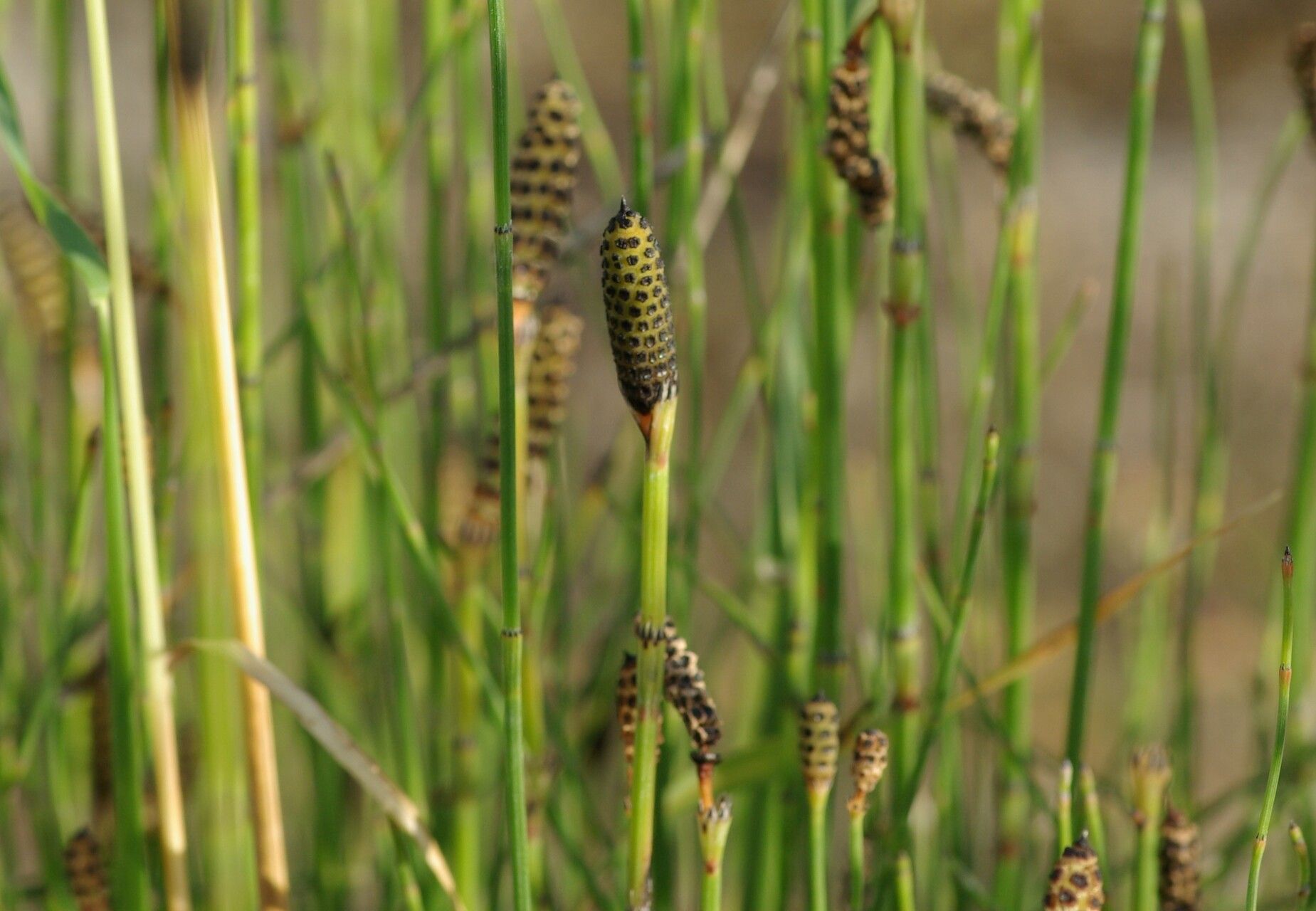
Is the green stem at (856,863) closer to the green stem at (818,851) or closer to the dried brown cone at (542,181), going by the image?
the green stem at (818,851)

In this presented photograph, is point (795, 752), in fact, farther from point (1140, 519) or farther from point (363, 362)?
point (1140, 519)

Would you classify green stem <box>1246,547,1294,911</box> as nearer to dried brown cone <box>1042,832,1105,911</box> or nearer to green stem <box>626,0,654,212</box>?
dried brown cone <box>1042,832,1105,911</box>

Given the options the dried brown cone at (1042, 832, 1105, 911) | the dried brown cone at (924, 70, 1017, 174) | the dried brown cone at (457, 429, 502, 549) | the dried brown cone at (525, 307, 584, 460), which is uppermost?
the dried brown cone at (924, 70, 1017, 174)

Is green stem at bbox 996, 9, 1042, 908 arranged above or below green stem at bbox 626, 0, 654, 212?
below

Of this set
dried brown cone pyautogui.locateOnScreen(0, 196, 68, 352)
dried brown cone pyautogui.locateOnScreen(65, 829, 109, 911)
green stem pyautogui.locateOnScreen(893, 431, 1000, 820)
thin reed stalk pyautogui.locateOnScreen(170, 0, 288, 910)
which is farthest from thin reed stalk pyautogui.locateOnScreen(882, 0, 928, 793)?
dried brown cone pyautogui.locateOnScreen(0, 196, 68, 352)

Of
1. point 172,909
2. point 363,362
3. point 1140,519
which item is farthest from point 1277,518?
point 172,909

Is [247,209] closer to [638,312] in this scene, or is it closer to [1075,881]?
[638,312]
